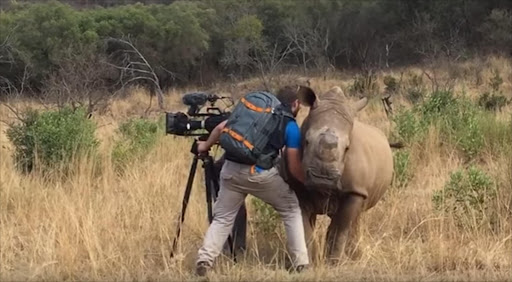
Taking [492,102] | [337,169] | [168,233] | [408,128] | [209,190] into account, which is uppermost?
[337,169]

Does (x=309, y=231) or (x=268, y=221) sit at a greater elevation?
(x=309, y=231)

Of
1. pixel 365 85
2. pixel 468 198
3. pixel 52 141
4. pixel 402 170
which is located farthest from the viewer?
pixel 365 85

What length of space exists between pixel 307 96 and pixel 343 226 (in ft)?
3.41

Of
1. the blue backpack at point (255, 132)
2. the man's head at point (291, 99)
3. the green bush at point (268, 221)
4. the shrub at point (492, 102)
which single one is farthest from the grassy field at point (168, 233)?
the shrub at point (492, 102)

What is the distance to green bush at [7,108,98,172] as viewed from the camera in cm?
944

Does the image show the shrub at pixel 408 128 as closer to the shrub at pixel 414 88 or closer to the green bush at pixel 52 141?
the green bush at pixel 52 141

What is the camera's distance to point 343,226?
6152mm

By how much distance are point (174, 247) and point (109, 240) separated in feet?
1.97

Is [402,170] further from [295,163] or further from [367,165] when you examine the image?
[295,163]

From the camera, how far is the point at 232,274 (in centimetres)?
594

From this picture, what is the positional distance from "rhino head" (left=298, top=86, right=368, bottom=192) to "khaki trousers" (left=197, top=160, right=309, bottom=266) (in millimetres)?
365

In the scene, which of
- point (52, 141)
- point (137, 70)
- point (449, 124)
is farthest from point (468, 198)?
point (137, 70)

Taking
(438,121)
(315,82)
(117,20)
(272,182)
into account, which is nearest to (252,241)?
(272,182)

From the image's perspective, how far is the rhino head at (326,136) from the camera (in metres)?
5.57
